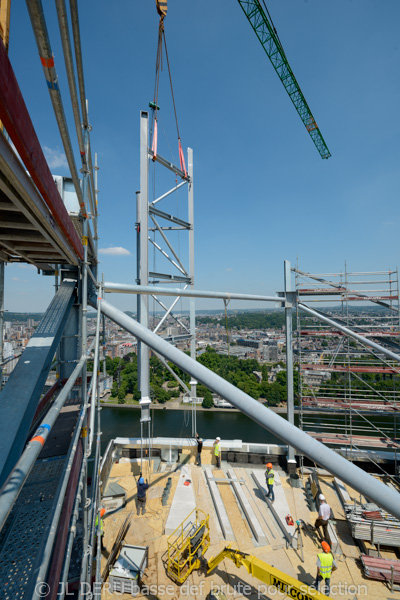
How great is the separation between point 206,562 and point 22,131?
20.9 feet

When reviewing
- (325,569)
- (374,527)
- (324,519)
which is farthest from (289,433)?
(374,527)

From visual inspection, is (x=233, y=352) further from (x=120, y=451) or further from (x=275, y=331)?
(x=120, y=451)

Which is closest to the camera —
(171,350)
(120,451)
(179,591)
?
(171,350)

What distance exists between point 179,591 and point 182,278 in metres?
6.52

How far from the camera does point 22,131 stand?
138 centimetres

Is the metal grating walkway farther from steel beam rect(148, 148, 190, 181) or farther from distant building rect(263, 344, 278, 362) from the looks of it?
distant building rect(263, 344, 278, 362)

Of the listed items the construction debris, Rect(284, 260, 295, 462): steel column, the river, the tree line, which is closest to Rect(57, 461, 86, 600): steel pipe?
the construction debris

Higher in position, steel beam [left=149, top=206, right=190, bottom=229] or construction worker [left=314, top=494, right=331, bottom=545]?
steel beam [left=149, top=206, right=190, bottom=229]

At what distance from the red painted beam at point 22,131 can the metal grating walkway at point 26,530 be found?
2.60 meters

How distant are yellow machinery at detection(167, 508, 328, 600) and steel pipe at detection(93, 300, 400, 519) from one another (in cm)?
336

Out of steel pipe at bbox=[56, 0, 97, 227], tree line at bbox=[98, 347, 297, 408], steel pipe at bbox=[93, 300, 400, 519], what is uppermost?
steel pipe at bbox=[56, 0, 97, 227]

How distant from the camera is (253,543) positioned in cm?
521

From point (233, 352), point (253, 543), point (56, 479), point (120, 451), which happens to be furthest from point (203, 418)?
point (233, 352)

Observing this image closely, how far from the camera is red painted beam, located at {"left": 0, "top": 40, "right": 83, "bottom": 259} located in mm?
1170
